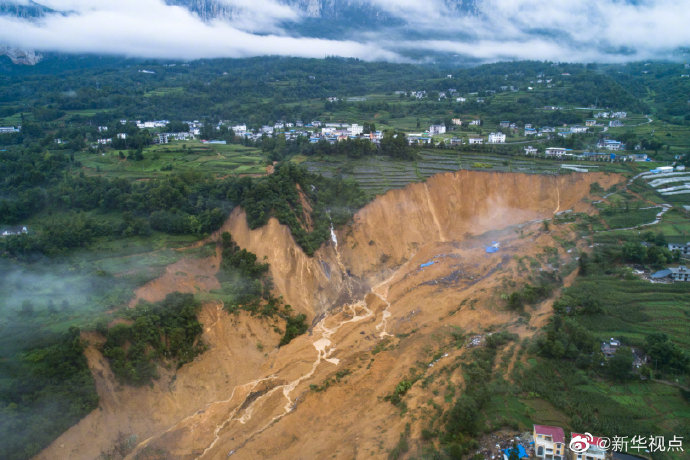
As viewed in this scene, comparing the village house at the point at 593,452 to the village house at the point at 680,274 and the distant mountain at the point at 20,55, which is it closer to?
the village house at the point at 680,274

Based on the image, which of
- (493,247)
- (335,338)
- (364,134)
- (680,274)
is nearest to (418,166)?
(364,134)

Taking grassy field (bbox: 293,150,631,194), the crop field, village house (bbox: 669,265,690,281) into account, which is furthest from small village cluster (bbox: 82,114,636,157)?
the crop field

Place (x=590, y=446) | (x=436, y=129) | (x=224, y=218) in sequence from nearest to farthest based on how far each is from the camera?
(x=590, y=446) < (x=224, y=218) < (x=436, y=129)

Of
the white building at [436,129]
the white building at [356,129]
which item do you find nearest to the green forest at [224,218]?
the white building at [436,129]

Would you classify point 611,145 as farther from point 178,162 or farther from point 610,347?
point 178,162

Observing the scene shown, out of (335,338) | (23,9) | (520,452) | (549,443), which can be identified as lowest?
(335,338)
